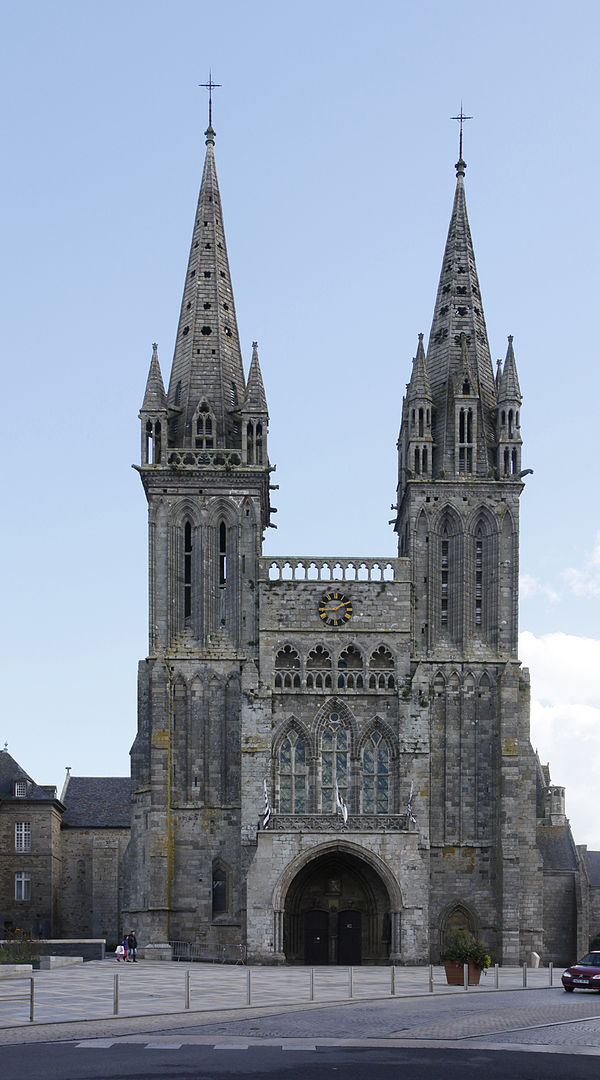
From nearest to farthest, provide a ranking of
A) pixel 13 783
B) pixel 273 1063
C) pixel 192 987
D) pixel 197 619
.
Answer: pixel 273 1063 < pixel 192 987 < pixel 197 619 < pixel 13 783

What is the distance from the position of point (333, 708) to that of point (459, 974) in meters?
22.3

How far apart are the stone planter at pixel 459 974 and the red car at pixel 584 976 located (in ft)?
11.0

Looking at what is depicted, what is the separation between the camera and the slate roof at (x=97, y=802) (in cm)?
8931

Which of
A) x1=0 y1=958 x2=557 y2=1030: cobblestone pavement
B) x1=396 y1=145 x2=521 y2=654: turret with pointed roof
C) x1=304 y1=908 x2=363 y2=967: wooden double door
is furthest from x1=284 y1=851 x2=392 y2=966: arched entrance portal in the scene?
x1=396 y1=145 x2=521 y2=654: turret with pointed roof

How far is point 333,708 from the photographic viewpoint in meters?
65.4

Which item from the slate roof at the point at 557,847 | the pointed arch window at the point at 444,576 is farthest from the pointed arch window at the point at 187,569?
the slate roof at the point at 557,847

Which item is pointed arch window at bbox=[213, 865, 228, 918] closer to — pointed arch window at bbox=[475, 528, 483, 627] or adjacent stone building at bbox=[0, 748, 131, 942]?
pointed arch window at bbox=[475, 528, 483, 627]

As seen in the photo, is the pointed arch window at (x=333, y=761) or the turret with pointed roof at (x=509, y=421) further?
the turret with pointed roof at (x=509, y=421)

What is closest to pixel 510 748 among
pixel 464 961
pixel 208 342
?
pixel 464 961

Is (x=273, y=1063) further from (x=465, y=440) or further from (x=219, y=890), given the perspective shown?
(x=465, y=440)

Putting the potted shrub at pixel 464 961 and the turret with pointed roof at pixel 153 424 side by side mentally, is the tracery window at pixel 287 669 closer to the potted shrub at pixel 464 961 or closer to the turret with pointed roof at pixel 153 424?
the turret with pointed roof at pixel 153 424

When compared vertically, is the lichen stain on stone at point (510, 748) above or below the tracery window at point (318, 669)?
below

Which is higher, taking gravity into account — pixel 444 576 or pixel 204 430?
pixel 204 430

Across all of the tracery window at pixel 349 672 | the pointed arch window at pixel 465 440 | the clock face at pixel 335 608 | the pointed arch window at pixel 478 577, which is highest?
the pointed arch window at pixel 465 440
